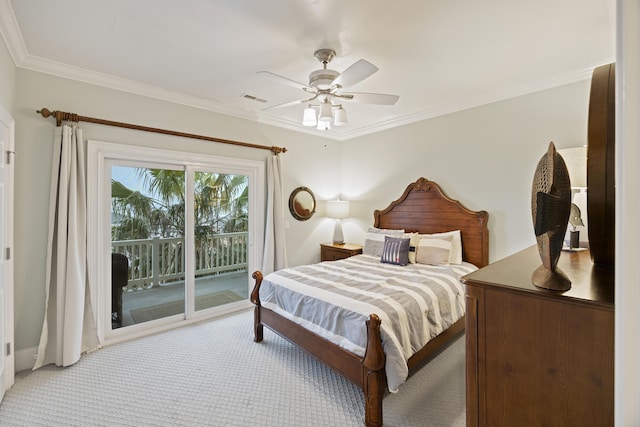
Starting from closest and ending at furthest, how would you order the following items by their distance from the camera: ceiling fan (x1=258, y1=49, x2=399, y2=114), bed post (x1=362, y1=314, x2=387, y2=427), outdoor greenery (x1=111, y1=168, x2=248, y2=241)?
bed post (x1=362, y1=314, x2=387, y2=427)
ceiling fan (x1=258, y1=49, x2=399, y2=114)
outdoor greenery (x1=111, y1=168, x2=248, y2=241)

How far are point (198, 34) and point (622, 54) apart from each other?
250 cm

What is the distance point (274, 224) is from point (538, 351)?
11.6 feet

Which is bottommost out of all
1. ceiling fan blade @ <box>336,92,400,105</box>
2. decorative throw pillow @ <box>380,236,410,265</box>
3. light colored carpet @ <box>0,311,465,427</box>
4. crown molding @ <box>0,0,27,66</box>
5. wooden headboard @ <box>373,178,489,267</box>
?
light colored carpet @ <box>0,311,465,427</box>

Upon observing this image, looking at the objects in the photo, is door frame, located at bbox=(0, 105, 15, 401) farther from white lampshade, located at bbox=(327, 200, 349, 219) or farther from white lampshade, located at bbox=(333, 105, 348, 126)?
white lampshade, located at bbox=(327, 200, 349, 219)

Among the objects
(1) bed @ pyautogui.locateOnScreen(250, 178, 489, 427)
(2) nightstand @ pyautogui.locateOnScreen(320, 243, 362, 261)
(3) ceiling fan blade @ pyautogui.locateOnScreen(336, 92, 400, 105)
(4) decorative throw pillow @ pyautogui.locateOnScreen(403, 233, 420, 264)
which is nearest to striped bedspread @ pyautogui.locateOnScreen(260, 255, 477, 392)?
(1) bed @ pyautogui.locateOnScreen(250, 178, 489, 427)

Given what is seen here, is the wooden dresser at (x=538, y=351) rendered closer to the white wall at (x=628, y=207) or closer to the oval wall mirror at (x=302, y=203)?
the white wall at (x=628, y=207)

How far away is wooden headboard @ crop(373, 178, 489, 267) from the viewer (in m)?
3.48

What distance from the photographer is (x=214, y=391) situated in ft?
7.37

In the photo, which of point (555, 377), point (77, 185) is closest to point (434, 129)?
point (555, 377)

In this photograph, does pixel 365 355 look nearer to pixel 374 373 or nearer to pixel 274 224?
pixel 374 373

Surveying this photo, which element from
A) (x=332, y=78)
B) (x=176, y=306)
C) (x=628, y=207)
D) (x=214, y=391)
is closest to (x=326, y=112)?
(x=332, y=78)

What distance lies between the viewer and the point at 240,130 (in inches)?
154

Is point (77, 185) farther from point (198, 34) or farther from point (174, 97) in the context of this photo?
point (198, 34)

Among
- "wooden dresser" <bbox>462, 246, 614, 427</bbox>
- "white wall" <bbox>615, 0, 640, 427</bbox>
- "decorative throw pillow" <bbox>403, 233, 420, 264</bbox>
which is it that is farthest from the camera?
"decorative throw pillow" <bbox>403, 233, 420, 264</bbox>
